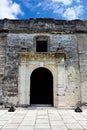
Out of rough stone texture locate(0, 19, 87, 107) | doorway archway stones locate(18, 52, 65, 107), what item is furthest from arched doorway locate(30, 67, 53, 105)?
rough stone texture locate(0, 19, 87, 107)

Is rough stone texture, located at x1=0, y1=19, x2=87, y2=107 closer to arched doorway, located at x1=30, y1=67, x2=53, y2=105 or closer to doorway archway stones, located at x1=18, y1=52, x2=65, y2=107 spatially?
doorway archway stones, located at x1=18, y1=52, x2=65, y2=107

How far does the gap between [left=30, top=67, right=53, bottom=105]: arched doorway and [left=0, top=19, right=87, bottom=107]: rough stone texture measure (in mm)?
1882

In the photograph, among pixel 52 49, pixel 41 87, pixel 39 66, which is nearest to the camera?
pixel 39 66

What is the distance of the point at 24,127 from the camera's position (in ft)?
18.9

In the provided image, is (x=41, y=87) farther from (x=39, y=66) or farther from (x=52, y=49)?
(x=52, y=49)

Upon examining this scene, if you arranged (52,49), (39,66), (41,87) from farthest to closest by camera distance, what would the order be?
(41,87) → (52,49) → (39,66)

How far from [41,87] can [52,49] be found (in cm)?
282

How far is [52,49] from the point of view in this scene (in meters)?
11.7

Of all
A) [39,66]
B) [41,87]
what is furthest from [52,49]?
[41,87]

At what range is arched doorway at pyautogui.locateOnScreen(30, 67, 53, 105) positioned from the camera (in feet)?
42.5

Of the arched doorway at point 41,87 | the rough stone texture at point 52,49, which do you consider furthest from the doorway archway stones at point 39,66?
the arched doorway at point 41,87

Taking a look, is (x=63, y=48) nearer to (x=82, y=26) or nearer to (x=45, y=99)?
(x=82, y=26)

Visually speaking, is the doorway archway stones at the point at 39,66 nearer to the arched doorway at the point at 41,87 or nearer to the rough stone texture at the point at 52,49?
the rough stone texture at the point at 52,49

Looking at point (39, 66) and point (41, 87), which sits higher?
point (39, 66)
